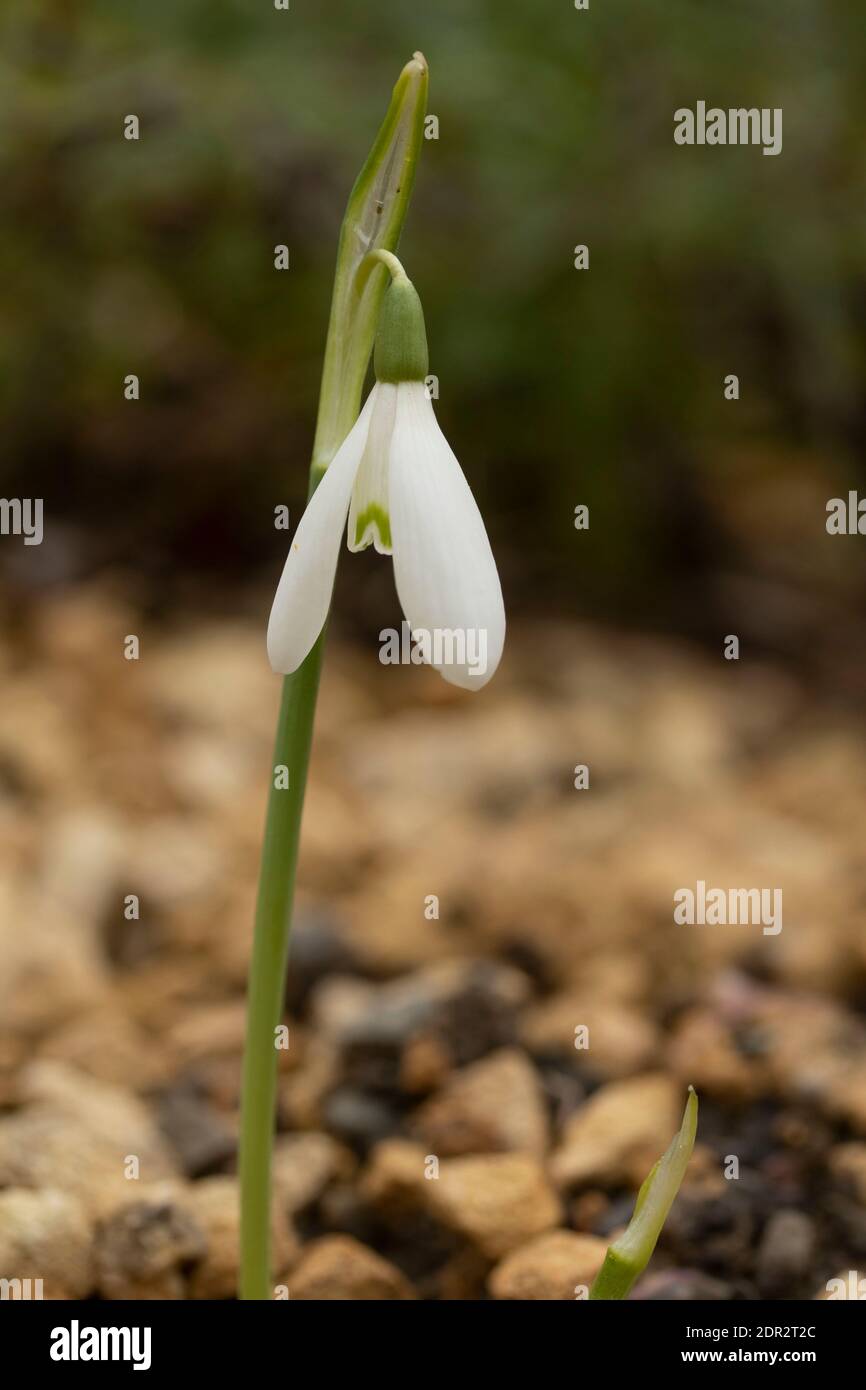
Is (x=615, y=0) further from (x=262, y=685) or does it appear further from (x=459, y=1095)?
(x=459, y=1095)

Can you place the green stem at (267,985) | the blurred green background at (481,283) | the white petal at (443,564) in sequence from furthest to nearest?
the blurred green background at (481,283)
the green stem at (267,985)
the white petal at (443,564)

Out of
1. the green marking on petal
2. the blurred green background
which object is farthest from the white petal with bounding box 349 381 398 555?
the blurred green background

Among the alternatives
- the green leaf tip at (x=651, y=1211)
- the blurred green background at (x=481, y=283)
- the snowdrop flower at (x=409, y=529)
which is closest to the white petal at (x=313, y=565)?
the snowdrop flower at (x=409, y=529)

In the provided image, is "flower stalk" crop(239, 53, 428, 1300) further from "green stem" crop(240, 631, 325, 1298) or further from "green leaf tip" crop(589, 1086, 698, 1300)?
"green leaf tip" crop(589, 1086, 698, 1300)

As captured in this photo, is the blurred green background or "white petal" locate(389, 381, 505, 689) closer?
"white petal" locate(389, 381, 505, 689)

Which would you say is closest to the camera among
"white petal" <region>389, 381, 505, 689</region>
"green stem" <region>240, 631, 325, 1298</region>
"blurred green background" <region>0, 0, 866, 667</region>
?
"white petal" <region>389, 381, 505, 689</region>

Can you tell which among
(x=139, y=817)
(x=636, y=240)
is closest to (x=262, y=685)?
(x=139, y=817)

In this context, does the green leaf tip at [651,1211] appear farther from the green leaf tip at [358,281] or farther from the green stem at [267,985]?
the green leaf tip at [358,281]

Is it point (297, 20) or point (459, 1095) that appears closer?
point (459, 1095)
